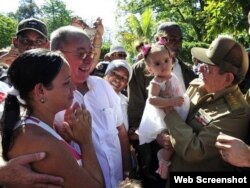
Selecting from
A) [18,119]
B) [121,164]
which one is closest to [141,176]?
[121,164]

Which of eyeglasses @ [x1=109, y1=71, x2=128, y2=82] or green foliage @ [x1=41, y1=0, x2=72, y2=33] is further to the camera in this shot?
green foliage @ [x1=41, y1=0, x2=72, y2=33]

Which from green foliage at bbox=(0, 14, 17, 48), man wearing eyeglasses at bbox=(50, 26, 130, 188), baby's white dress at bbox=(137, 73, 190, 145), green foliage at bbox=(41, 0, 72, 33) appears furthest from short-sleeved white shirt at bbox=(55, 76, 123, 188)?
green foliage at bbox=(41, 0, 72, 33)

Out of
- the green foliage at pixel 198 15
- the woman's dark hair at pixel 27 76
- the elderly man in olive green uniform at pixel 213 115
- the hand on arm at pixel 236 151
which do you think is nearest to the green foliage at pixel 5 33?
the green foliage at pixel 198 15

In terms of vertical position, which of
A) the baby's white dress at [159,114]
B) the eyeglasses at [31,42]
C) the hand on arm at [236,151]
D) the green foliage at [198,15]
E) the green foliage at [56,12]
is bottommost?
the hand on arm at [236,151]

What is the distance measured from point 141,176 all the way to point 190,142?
1.06 metres

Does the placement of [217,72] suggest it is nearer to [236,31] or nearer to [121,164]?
[121,164]

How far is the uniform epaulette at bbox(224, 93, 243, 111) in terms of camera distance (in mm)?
2590

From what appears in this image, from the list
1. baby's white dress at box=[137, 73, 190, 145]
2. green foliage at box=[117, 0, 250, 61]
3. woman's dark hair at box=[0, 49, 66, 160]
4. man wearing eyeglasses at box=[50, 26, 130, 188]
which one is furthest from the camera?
green foliage at box=[117, 0, 250, 61]

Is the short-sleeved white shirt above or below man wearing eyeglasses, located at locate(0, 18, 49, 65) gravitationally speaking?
below

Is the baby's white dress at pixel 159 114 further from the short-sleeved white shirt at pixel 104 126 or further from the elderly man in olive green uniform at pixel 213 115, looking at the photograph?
the short-sleeved white shirt at pixel 104 126

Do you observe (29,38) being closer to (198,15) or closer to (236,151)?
(236,151)

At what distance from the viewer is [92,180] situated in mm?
2168

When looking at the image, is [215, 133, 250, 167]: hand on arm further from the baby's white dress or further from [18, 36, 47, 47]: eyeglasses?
[18, 36, 47, 47]: eyeglasses

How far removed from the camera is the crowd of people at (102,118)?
6.75ft
